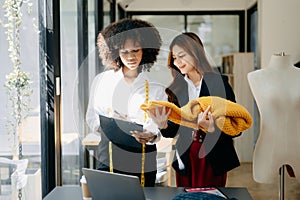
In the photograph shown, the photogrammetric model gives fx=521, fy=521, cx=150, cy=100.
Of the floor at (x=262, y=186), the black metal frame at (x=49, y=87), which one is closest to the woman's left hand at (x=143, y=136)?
the black metal frame at (x=49, y=87)

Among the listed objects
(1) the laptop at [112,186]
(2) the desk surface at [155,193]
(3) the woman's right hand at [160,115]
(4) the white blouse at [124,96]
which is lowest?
(2) the desk surface at [155,193]

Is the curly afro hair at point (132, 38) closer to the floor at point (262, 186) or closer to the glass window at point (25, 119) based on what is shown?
the glass window at point (25, 119)

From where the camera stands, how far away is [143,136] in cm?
284

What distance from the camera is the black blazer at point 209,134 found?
9.46 ft

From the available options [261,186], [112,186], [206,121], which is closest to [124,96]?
[206,121]

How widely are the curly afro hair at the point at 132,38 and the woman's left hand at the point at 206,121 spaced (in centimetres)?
39

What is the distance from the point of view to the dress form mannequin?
3404mm

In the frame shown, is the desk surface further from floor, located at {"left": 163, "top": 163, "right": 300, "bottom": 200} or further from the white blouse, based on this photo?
floor, located at {"left": 163, "top": 163, "right": 300, "bottom": 200}

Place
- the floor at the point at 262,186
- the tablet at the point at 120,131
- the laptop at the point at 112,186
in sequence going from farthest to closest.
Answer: the floor at the point at 262,186 < the tablet at the point at 120,131 < the laptop at the point at 112,186

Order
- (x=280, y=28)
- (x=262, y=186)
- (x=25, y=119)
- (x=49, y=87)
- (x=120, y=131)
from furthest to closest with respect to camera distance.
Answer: (x=280, y=28) → (x=262, y=186) → (x=49, y=87) → (x=120, y=131) → (x=25, y=119)

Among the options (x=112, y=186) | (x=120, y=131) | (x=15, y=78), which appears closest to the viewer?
(x=112, y=186)

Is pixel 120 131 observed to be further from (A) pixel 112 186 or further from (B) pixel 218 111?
(A) pixel 112 186

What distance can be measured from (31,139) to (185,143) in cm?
85

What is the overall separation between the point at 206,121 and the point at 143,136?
355mm
